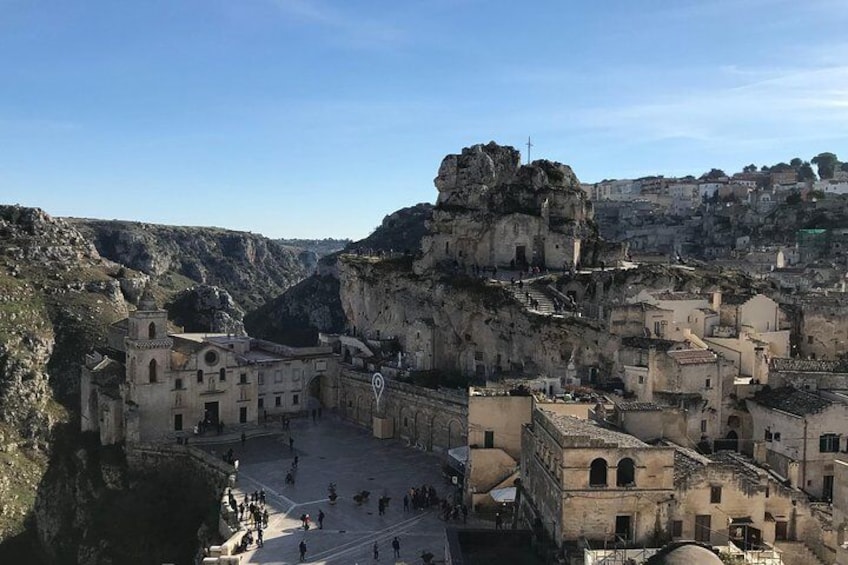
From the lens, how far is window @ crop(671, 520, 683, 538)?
96.1ft

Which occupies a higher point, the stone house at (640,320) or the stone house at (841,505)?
the stone house at (640,320)

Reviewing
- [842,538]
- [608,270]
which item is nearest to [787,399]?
[842,538]

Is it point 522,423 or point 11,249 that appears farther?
point 11,249

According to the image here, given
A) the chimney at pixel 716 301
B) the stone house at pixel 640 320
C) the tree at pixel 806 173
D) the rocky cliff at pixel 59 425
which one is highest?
→ the tree at pixel 806 173

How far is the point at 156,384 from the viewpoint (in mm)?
53406

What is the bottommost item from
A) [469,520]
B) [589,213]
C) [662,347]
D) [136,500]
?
[136,500]

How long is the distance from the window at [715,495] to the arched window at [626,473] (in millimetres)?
3184

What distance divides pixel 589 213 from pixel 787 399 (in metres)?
33.6

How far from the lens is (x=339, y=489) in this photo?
4388 cm

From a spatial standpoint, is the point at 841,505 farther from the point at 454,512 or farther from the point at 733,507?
the point at 454,512

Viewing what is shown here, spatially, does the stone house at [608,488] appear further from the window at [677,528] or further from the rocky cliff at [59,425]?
the rocky cliff at [59,425]

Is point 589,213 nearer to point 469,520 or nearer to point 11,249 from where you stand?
point 469,520

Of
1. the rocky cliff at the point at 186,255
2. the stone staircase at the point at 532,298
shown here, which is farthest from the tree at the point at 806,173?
the stone staircase at the point at 532,298

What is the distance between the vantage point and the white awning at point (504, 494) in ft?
118
